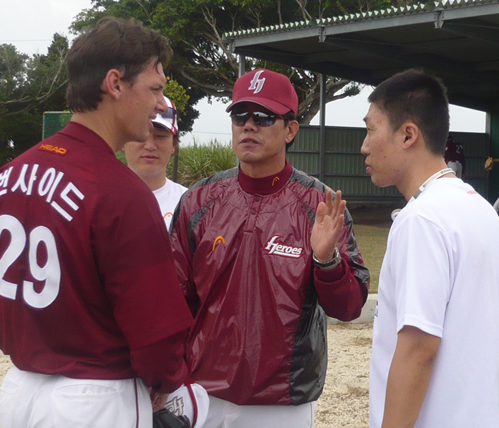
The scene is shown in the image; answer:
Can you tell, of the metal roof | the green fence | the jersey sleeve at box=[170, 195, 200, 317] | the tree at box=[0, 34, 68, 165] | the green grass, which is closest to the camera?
the jersey sleeve at box=[170, 195, 200, 317]

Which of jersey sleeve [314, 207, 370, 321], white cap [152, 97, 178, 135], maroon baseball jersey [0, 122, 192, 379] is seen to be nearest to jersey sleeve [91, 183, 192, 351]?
maroon baseball jersey [0, 122, 192, 379]

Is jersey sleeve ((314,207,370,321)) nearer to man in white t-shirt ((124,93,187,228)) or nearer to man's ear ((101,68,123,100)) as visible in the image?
man's ear ((101,68,123,100))

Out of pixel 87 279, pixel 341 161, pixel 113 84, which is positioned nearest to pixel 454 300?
pixel 87 279

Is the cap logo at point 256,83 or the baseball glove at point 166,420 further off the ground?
the cap logo at point 256,83

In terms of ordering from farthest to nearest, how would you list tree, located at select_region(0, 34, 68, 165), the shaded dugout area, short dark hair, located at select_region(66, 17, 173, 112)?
tree, located at select_region(0, 34, 68, 165) → the shaded dugout area → short dark hair, located at select_region(66, 17, 173, 112)

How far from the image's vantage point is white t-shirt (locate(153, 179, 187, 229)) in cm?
411

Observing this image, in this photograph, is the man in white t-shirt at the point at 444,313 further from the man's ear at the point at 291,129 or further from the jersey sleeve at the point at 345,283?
the man's ear at the point at 291,129

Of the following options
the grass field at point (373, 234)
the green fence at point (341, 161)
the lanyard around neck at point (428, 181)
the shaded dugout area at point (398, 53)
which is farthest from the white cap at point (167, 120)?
the green fence at point (341, 161)

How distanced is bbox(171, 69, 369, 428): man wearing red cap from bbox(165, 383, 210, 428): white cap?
1.37 ft

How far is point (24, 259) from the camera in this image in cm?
203

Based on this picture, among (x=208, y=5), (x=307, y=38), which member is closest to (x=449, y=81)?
(x=307, y=38)

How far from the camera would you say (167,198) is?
13.8 ft

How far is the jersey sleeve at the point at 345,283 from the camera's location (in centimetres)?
271

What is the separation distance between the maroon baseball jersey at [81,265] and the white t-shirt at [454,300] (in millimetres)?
759
